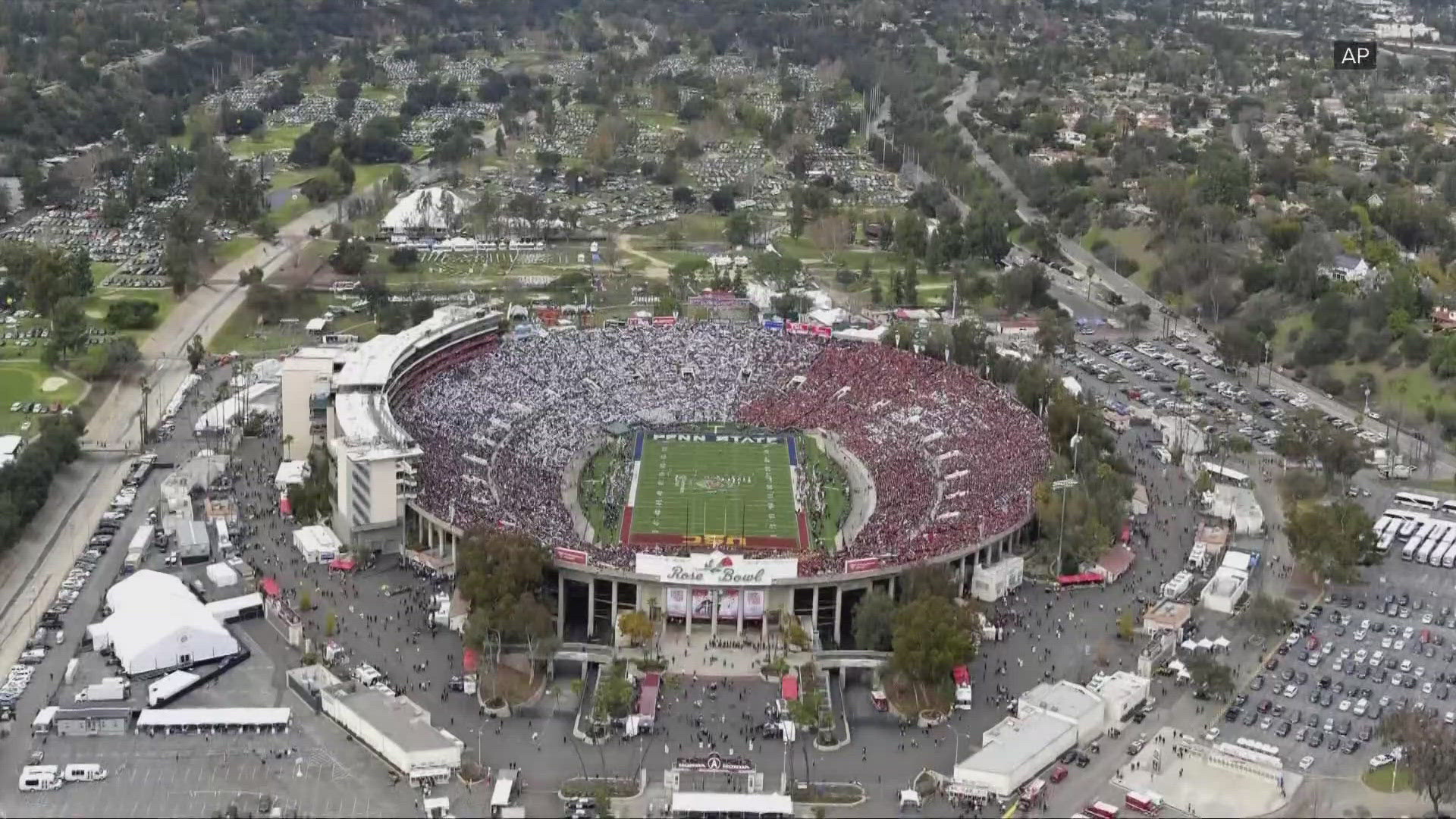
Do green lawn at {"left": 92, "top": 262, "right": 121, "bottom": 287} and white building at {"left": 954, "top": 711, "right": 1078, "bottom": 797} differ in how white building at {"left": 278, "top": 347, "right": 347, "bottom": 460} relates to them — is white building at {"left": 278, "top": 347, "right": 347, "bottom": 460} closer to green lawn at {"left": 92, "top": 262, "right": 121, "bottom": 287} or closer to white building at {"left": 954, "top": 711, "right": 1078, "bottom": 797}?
white building at {"left": 954, "top": 711, "right": 1078, "bottom": 797}

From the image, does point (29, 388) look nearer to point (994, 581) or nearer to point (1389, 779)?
point (994, 581)

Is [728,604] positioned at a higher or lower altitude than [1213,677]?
lower

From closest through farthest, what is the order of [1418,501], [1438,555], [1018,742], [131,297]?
[1018,742] < [1438,555] < [1418,501] < [131,297]

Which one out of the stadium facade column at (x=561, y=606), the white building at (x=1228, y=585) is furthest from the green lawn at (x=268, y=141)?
the white building at (x=1228, y=585)

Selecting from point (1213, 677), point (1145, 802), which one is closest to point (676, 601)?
point (1145, 802)

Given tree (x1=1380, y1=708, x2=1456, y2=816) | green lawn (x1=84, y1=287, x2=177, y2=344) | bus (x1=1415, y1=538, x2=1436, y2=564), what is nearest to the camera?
tree (x1=1380, y1=708, x2=1456, y2=816)

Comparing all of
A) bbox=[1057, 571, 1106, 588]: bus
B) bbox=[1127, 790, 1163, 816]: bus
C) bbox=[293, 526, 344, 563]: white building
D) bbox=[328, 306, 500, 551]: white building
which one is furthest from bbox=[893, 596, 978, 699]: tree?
bbox=[293, 526, 344, 563]: white building

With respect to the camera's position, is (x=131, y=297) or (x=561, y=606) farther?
(x=131, y=297)
